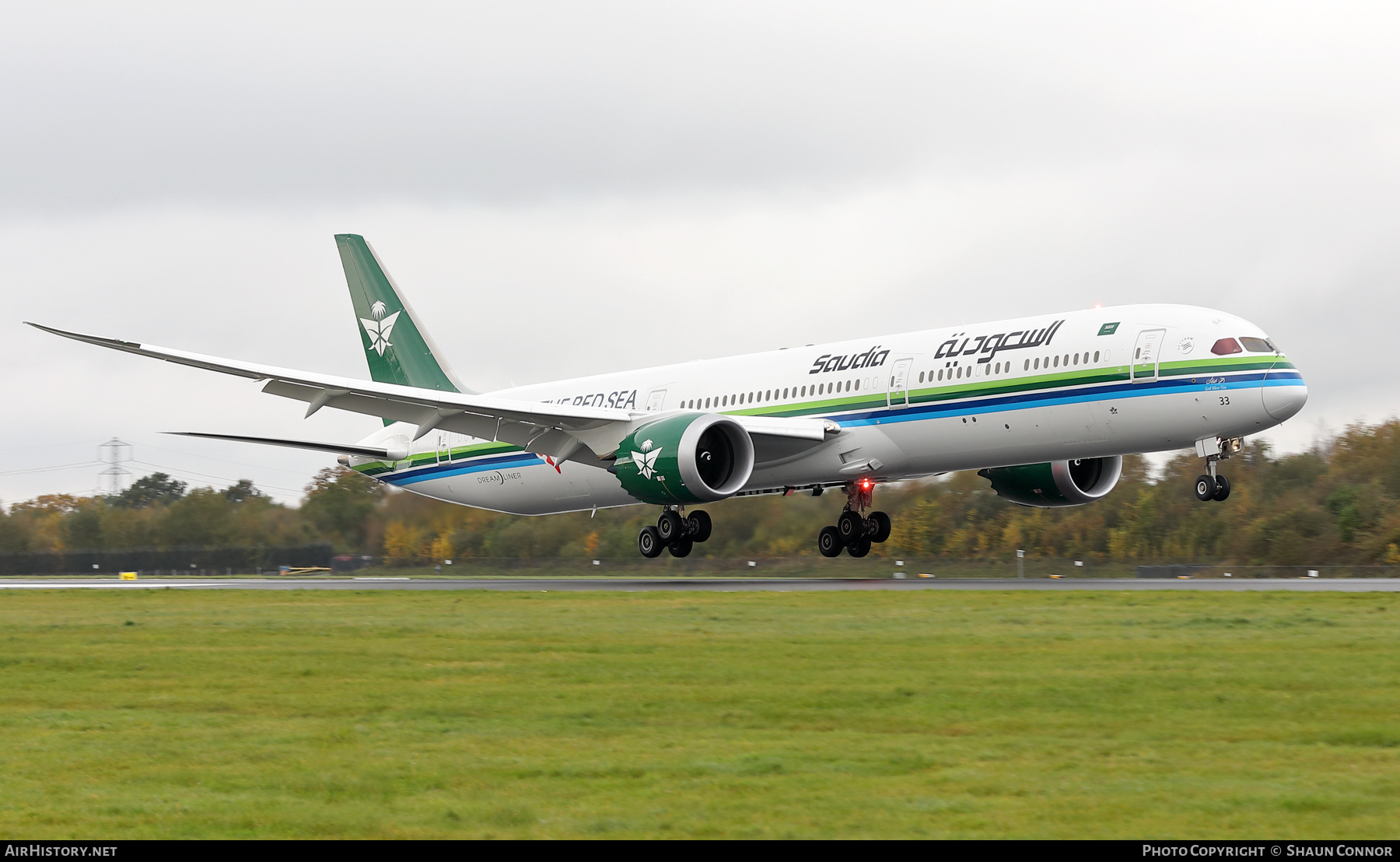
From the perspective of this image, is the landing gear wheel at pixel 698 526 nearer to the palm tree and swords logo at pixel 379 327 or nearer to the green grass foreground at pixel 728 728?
the palm tree and swords logo at pixel 379 327

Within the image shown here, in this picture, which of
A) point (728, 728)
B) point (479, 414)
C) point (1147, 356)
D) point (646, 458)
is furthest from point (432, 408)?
point (728, 728)

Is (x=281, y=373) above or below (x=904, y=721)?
above

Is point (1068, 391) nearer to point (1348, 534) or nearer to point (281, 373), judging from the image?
point (1348, 534)

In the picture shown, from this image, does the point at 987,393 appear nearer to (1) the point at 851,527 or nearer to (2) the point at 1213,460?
(2) the point at 1213,460

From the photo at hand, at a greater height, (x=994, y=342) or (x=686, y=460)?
(x=994, y=342)

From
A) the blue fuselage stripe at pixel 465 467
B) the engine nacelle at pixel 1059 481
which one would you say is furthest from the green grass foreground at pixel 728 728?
the blue fuselage stripe at pixel 465 467

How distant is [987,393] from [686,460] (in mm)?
6719

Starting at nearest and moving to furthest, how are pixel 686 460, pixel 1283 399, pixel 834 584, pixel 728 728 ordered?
1. pixel 728 728
2. pixel 1283 399
3. pixel 834 584
4. pixel 686 460

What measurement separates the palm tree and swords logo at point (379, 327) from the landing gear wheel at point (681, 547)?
1325 centimetres

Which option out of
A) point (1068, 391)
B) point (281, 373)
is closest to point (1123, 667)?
point (1068, 391)

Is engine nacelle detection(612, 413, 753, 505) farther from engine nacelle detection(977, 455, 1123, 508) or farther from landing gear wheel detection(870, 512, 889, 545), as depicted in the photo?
engine nacelle detection(977, 455, 1123, 508)

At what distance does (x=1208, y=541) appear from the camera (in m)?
42.3

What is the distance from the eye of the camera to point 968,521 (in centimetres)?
4609

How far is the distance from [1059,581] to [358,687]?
19910 mm
